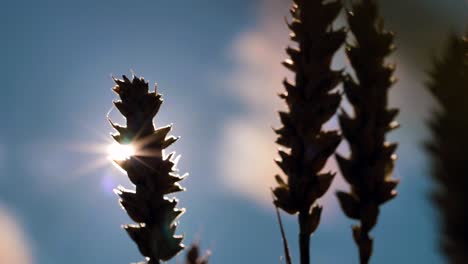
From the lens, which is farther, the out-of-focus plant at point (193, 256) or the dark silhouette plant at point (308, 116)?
the dark silhouette plant at point (308, 116)

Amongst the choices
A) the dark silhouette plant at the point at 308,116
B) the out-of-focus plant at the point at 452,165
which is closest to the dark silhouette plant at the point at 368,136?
the dark silhouette plant at the point at 308,116

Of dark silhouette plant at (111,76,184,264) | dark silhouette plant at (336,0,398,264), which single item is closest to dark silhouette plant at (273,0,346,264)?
dark silhouette plant at (336,0,398,264)

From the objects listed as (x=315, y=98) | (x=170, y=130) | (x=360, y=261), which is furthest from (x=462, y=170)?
(x=170, y=130)

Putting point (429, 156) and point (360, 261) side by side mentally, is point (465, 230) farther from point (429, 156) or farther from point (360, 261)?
point (360, 261)

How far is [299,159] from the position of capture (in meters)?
1.91

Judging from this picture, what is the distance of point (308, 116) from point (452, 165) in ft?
2.38

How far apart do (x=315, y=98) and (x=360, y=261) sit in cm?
57

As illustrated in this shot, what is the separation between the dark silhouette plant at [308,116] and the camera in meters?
1.87

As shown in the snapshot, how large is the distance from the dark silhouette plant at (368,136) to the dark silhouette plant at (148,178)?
71 centimetres

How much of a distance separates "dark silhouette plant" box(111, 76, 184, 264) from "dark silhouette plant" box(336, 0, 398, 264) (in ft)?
2.32

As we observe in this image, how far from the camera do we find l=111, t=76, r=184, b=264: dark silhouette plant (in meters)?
2.09

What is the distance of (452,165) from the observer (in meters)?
1.21

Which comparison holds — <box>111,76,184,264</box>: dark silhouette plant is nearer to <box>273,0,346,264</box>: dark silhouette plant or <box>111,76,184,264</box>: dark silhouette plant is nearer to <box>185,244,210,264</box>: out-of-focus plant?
<box>273,0,346,264</box>: dark silhouette plant

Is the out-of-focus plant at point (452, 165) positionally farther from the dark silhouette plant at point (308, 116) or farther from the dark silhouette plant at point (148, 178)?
the dark silhouette plant at point (148, 178)
